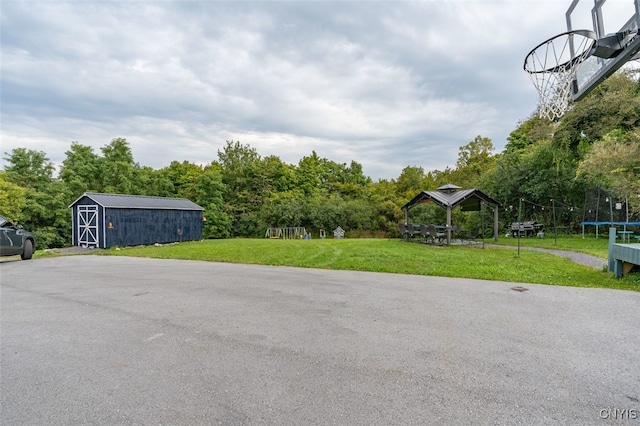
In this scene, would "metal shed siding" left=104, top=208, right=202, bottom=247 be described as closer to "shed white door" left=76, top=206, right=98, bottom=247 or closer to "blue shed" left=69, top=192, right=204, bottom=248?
"blue shed" left=69, top=192, right=204, bottom=248

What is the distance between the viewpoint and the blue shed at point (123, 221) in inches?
668

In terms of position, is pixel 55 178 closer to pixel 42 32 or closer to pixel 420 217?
pixel 42 32

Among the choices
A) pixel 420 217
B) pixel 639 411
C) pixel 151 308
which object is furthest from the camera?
pixel 420 217

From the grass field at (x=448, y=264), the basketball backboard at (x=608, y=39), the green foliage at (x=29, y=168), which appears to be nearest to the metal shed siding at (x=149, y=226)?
the grass field at (x=448, y=264)

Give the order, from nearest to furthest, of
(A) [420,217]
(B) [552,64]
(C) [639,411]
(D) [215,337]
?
1. (C) [639,411]
2. (D) [215,337]
3. (B) [552,64]
4. (A) [420,217]

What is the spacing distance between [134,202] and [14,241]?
26.8ft

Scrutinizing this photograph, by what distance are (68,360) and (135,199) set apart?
18522 millimetres

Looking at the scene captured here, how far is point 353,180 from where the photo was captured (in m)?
37.3

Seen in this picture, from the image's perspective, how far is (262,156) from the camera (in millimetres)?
37781

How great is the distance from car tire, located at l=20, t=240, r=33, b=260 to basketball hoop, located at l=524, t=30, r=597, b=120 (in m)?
15.8

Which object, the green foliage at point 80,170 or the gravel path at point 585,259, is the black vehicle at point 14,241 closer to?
the gravel path at point 585,259

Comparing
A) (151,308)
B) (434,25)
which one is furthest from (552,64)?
(151,308)

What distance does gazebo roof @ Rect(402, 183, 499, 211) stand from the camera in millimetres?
14078

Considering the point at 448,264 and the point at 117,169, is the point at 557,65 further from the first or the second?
the point at 117,169
